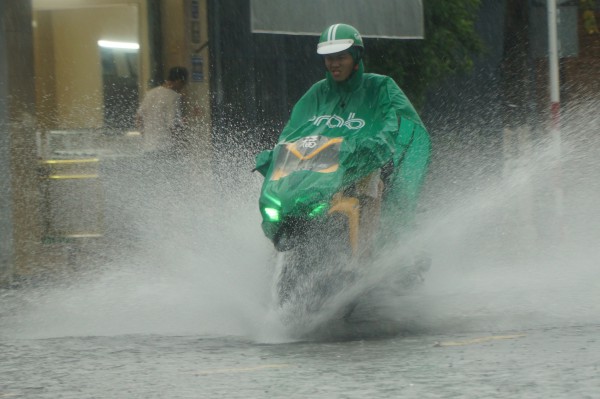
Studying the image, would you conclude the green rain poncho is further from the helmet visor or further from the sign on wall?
the sign on wall

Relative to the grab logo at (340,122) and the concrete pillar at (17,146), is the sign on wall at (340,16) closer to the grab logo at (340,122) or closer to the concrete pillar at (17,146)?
the concrete pillar at (17,146)

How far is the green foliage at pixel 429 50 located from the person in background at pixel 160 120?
2.99m

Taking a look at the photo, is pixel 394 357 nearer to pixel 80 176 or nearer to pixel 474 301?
pixel 474 301

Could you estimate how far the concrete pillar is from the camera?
→ 11969 mm

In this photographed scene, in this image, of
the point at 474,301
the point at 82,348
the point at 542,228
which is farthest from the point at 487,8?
the point at 82,348

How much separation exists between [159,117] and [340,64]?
16.2 ft

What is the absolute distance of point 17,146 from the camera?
40.0 ft

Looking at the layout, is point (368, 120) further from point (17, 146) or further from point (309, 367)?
point (17, 146)

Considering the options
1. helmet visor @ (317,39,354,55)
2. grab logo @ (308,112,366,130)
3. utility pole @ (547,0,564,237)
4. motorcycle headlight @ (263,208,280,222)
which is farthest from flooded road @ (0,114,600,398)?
utility pole @ (547,0,564,237)

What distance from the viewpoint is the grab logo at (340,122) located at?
26.5ft

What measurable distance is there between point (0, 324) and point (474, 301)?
2.82m

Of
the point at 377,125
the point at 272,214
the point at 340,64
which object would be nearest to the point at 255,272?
the point at 272,214

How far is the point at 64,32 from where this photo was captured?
12.8 metres

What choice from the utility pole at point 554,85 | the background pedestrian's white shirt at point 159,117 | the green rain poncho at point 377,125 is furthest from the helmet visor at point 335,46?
the utility pole at point 554,85
